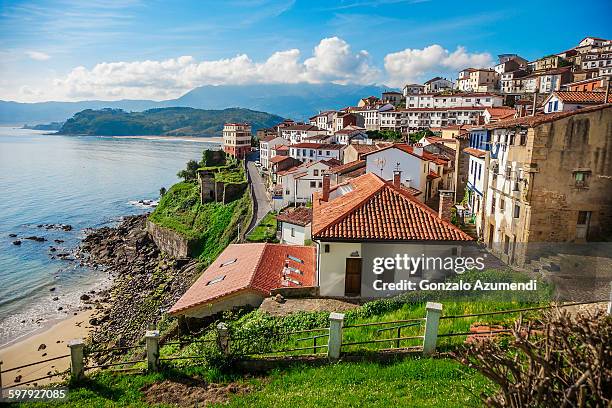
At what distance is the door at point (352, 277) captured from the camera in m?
15.9

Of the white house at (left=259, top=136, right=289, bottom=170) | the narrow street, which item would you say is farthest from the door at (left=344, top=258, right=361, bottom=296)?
the white house at (left=259, top=136, right=289, bottom=170)

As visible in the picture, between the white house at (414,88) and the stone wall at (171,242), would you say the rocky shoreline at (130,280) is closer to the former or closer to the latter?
the stone wall at (171,242)

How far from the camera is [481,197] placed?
29125mm

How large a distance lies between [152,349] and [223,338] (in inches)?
76.5

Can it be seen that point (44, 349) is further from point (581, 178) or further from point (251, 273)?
point (581, 178)

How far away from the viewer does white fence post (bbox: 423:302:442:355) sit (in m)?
10.2

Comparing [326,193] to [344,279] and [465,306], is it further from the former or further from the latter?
[465,306]

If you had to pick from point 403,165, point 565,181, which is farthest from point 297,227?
point 565,181

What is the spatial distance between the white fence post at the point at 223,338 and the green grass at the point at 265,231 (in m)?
26.3

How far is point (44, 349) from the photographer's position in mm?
26000

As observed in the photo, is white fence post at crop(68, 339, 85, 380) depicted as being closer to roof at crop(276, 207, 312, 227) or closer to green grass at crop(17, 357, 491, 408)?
green grass at crop(17, 357, 491, 408)

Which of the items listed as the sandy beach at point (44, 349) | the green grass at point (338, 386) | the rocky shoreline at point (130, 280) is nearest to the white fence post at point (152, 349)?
the green grass at point (338, 386)

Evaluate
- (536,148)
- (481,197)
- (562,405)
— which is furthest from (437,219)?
(481,197)

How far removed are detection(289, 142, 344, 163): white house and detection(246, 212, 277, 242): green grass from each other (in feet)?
94.1
